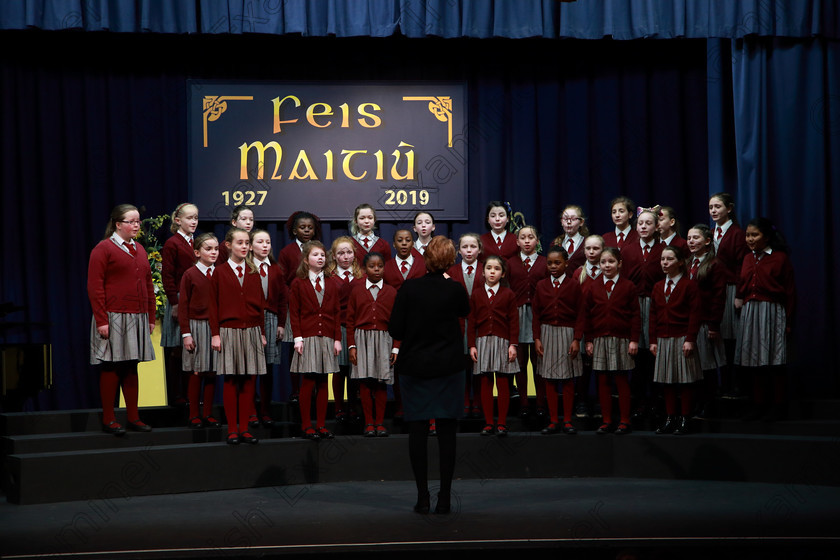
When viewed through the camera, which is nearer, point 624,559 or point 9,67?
point 624,559

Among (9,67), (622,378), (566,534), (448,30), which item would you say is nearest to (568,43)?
(448,30)

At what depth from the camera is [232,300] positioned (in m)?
5.27

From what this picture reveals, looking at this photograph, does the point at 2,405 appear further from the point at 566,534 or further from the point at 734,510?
the point at 734,510

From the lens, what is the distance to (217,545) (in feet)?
12.2

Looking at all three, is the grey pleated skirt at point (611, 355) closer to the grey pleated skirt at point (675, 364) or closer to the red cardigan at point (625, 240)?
the grey pleated skirt at point (675, 364)

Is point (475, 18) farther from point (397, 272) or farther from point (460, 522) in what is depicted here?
point (460, 522)

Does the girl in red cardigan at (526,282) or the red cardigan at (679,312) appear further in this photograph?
the girl in red cardigan at (526,282)

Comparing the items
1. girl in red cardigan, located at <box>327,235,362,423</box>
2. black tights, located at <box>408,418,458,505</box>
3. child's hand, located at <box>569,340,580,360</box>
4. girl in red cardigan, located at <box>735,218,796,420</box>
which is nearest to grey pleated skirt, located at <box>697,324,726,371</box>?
girl in red cardigan, located at <box>735,218,796,420</box>

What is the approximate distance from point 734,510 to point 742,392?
163cm

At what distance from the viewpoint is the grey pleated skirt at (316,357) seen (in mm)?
5422

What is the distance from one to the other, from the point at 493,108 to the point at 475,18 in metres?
0.98

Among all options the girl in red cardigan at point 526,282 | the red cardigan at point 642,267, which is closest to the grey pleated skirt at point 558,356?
the girl in red cardigan at point 526,282

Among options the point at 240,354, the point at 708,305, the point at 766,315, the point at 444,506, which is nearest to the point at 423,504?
the point at 444,506

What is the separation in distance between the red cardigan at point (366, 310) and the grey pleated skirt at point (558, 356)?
0.96 m
